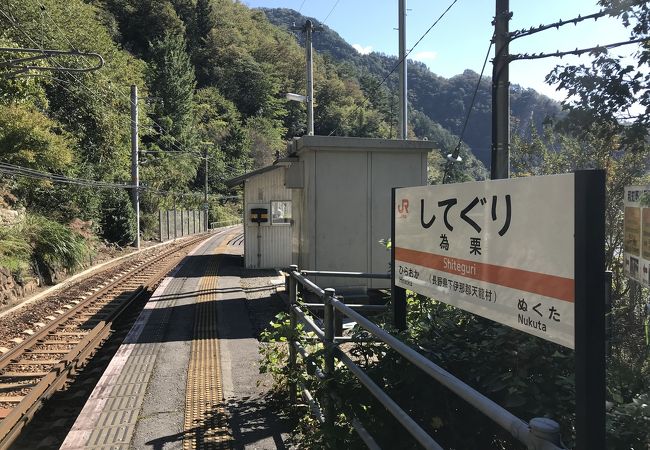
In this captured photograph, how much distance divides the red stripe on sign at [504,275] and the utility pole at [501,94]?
2564 millimetres

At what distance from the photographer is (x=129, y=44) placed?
76.9m

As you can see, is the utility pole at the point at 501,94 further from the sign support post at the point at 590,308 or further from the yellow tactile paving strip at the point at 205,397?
the sign support post at the point at 590,308

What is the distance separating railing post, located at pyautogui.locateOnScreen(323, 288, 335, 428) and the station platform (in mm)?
1093

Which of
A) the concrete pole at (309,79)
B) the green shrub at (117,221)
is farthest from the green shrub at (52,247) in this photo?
the green shrub at (117,221)

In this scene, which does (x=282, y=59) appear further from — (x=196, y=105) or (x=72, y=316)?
(x=72, y=316)

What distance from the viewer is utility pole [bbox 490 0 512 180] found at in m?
5.23

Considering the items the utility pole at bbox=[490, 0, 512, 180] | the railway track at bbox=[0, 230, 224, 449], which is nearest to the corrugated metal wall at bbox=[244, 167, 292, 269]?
the railway track at bbox=[0, 230, 224, 449]

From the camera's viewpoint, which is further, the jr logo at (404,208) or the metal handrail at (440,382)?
the jr logo at (404,208)

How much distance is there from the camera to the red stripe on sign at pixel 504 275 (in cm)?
171

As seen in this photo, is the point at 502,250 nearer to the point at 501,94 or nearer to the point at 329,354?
the point at 329,354

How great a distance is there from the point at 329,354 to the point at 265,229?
14.2m

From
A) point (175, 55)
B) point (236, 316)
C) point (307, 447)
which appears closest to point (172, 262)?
point (236, 316)

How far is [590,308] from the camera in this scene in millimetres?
1545

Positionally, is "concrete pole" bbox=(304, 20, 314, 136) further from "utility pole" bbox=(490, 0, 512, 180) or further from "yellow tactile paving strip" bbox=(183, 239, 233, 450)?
"utility pole" bbox=(490, 0, 512, 180)
